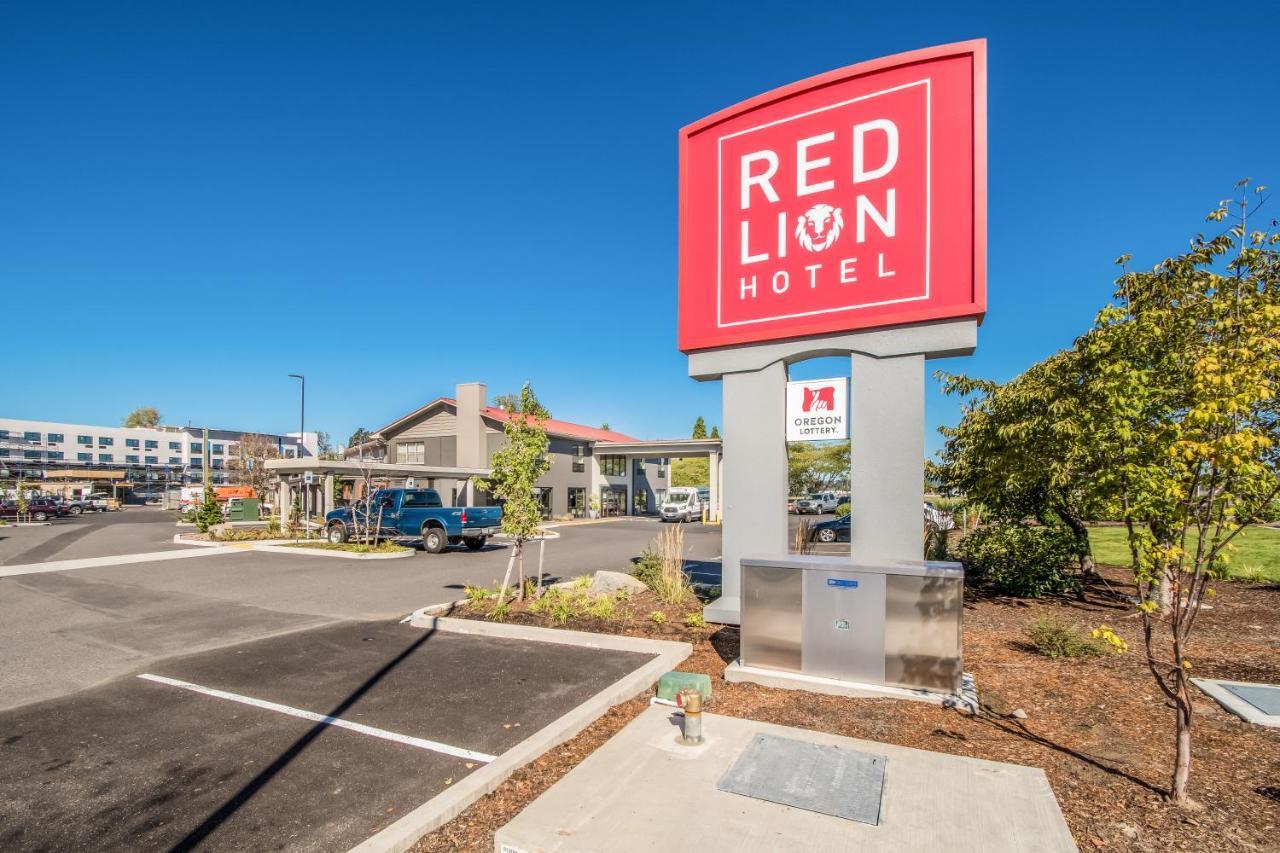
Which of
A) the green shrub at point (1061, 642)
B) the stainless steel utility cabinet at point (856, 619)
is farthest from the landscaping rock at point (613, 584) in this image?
the green shrub at point (1061, 642)

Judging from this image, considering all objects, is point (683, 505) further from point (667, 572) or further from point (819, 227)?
point (819, 227)

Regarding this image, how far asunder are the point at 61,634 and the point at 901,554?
460 inches

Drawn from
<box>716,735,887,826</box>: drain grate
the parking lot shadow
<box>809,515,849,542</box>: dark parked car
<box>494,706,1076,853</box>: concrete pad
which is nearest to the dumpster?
<box>809,515,849,542</box>: dark parked car

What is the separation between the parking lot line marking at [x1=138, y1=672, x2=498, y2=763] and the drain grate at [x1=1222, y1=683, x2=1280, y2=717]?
635 cm

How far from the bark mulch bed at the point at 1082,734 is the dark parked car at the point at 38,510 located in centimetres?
5037

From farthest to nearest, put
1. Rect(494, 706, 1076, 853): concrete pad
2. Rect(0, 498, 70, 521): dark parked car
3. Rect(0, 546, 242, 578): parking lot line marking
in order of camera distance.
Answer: Rect(0, 498, 70, 521): dark parked car, Rect(0, 546, 242, 578): parking lot line marking, Rect(494, 706, 1076, 853): concrete pad

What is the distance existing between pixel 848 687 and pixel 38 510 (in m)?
53.5

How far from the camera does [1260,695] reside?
18.2 ft

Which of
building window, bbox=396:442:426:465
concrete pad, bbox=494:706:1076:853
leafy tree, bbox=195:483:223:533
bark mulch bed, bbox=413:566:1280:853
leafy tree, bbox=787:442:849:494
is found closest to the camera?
concrete pad, bbox=494:706:1076:853

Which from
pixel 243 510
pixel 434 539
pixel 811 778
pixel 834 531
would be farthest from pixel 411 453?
pixel 811 778

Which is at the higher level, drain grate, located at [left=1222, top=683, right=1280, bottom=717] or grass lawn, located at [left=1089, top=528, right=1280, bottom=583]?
drain grate, located at [left=1222, top=683, right=1280, bottom=717]

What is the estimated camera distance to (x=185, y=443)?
98.2 m

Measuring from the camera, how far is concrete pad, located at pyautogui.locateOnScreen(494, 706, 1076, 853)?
325 centimetres

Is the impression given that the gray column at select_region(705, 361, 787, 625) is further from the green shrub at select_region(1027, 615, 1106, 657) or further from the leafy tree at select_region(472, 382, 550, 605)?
the leafy tree at select_region(472, 382, 550, 605)
